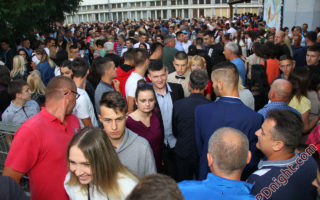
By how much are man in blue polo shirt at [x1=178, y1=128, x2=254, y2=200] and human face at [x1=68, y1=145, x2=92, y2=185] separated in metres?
0.71

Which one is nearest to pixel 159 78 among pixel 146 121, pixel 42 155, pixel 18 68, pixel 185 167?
pixel 146 121

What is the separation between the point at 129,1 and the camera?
198ft

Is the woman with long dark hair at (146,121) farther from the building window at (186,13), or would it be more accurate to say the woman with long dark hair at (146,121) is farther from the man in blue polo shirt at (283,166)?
the building window at (186,13)

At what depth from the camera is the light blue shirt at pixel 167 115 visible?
4.01 metres

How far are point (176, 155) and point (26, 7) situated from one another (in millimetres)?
6855

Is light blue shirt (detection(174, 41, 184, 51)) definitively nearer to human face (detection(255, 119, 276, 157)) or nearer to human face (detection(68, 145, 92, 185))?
human face (detection(255, 119, 276, 157))

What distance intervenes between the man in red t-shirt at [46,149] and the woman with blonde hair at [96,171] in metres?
0.47

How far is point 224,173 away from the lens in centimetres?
205

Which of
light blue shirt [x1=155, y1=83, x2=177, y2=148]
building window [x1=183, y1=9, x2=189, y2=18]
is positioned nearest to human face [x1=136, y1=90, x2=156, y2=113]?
light blue shirt [x1=155, y1=83, x2=177, y2=148]

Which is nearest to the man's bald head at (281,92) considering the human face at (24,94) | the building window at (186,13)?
the human face at (24,94)

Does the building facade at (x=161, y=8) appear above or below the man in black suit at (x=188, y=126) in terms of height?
above

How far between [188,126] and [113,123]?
1.20 metres

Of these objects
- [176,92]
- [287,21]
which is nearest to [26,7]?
[176,92]

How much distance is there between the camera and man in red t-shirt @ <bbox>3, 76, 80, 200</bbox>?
234cm
